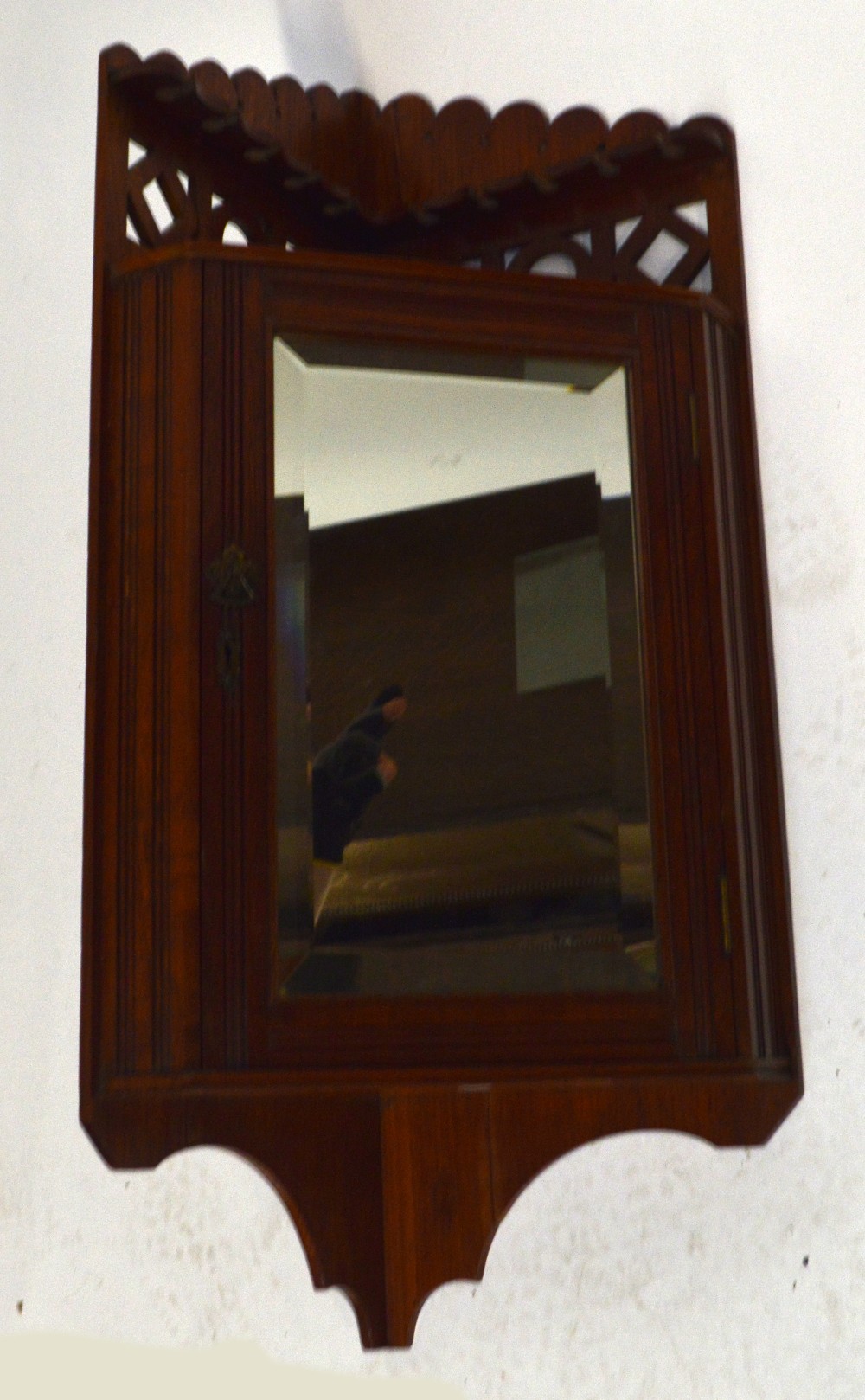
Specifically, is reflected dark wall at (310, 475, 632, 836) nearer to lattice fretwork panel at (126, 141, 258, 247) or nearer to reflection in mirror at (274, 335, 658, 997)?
reflection in mirror at (274, 335, 658, 997)

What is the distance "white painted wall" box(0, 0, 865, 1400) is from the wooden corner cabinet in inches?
2.5

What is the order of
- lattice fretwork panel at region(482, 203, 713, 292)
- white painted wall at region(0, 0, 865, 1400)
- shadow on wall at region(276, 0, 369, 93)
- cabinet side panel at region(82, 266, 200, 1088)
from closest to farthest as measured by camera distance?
cabinet side panel at region(82, 266, 200, 1088) → white painted wall at region(0, 0, 865, 1400) → lattice fretwork panel at region(482, 203, 713, 292) → shadow on wall at region(276, 0, 369, 93)

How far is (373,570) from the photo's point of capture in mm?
1102

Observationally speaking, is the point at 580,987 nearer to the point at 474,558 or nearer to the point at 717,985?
the point at 717,985

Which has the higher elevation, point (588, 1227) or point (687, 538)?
point (687, 538)

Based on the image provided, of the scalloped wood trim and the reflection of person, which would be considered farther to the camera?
the scalloped wood trim

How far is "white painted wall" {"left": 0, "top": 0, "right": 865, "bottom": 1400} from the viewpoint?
117 centimetres

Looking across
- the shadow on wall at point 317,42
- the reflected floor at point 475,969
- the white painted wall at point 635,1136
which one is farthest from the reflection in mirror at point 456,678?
the shadow on wall at point 317,42

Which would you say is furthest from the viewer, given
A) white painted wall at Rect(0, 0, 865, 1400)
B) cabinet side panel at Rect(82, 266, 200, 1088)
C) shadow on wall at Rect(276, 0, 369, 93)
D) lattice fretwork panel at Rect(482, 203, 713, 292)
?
shadow on wall at Rect(276, 0, 369, 93)

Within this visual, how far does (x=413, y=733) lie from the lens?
1.08 metres

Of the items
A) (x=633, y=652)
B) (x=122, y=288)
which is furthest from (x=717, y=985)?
(x=122, y=288)

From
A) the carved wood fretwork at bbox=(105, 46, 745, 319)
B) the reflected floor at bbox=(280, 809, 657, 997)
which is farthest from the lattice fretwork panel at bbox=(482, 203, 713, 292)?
the reflected floor at bbox=(280, 809, 657, 997)

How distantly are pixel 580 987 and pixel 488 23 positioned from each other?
→ 35.1 inches

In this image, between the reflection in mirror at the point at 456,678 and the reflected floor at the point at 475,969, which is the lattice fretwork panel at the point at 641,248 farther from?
the reflected floor at the point at 475,969
